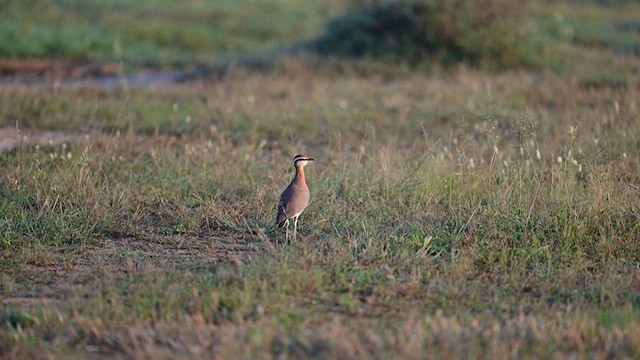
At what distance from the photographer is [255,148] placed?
29.7 feet

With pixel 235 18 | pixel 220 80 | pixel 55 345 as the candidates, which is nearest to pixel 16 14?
pixel 235 18

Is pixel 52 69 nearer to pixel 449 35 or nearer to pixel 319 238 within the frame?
pixel 449 35

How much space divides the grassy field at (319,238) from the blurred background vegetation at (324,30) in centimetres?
395

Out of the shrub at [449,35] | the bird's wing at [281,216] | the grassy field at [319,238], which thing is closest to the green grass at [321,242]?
the grassy field at [319,238]

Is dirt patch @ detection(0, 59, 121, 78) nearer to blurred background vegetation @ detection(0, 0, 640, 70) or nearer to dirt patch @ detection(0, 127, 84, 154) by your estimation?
blurred background vegetation @ detection(0, 0, 640, 70)

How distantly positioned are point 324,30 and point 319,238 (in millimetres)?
12729

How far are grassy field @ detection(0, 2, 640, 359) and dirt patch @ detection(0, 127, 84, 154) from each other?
0.54ft

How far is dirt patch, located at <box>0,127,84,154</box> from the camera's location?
8.70m

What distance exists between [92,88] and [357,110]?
410 cm

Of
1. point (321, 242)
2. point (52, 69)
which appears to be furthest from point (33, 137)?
point (52, 69)

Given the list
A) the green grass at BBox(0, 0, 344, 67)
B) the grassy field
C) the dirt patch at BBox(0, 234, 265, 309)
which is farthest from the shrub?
the dirt patch at BBox(0, 234, 265, 309)

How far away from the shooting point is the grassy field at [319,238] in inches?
173

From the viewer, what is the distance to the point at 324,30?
1838 cm

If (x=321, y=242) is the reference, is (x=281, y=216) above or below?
above
